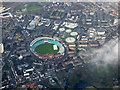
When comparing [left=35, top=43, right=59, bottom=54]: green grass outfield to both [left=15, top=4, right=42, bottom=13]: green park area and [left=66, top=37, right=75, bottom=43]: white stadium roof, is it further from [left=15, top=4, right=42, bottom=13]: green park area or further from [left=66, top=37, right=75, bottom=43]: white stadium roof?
[left=15, top=4, right=42, bottom=13]: green park area

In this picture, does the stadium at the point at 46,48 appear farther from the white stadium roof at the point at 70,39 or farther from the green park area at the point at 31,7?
the green park area at the point at 31,7

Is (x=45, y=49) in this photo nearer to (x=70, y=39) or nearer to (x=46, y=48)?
(x=46, y=48)

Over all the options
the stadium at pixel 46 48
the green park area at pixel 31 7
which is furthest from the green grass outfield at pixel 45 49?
the green park area at pixel 31 7

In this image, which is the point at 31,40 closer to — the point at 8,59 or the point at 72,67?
the point at 8,59

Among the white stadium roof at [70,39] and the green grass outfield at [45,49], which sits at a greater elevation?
the white stadium roof at [70,39]

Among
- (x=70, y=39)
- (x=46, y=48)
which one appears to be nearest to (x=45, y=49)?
(x=46, y=48)

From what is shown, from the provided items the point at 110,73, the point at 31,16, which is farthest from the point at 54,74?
the point at 31,16

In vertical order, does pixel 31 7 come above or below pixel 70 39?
above

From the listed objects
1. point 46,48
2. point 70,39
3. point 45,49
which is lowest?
point 45,49

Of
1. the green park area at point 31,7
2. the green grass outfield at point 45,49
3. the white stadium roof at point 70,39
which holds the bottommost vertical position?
the green grass outfield at point 45,49
